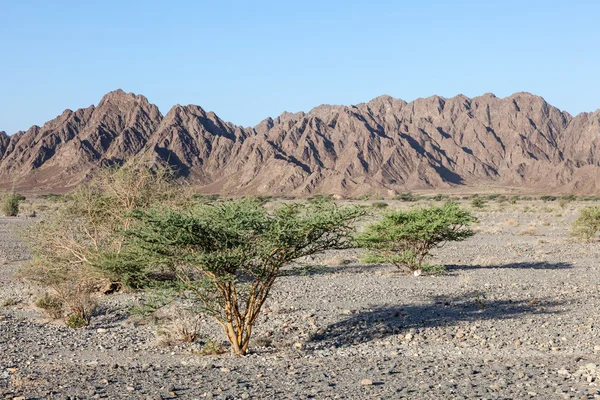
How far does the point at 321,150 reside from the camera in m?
149

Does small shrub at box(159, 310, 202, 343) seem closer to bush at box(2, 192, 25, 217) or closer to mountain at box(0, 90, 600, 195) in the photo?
bush at box(2, 192, 25, 217)

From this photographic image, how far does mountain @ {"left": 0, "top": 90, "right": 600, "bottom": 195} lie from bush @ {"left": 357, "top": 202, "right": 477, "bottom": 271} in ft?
319

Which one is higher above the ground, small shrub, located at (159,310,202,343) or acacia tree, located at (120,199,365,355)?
acacia tree, located at (120,199,365,355)

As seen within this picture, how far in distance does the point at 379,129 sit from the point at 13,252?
150087mm

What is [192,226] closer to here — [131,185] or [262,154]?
[131,185]

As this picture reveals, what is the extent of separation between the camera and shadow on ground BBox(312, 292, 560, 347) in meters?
11.6

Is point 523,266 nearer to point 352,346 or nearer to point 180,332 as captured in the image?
point 352,346

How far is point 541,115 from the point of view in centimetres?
19538

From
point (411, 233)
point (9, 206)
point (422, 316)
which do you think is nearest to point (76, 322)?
point (422, 316)

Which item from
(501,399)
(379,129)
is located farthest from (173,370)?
(379,129)

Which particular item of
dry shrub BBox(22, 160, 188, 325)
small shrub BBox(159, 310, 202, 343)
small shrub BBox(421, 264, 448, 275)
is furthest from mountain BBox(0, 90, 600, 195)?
small shrub BBox(159, 310, 202, 343)

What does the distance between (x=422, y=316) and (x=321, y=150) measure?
448 feet

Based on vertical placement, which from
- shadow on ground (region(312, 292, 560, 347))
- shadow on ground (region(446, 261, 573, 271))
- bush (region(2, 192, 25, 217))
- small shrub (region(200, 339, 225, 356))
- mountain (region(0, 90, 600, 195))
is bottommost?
shadow on ground (region(446, 261, 573, 271))

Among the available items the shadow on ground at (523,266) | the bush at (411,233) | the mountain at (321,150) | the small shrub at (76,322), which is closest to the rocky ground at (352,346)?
the small shrub at (76,322)
